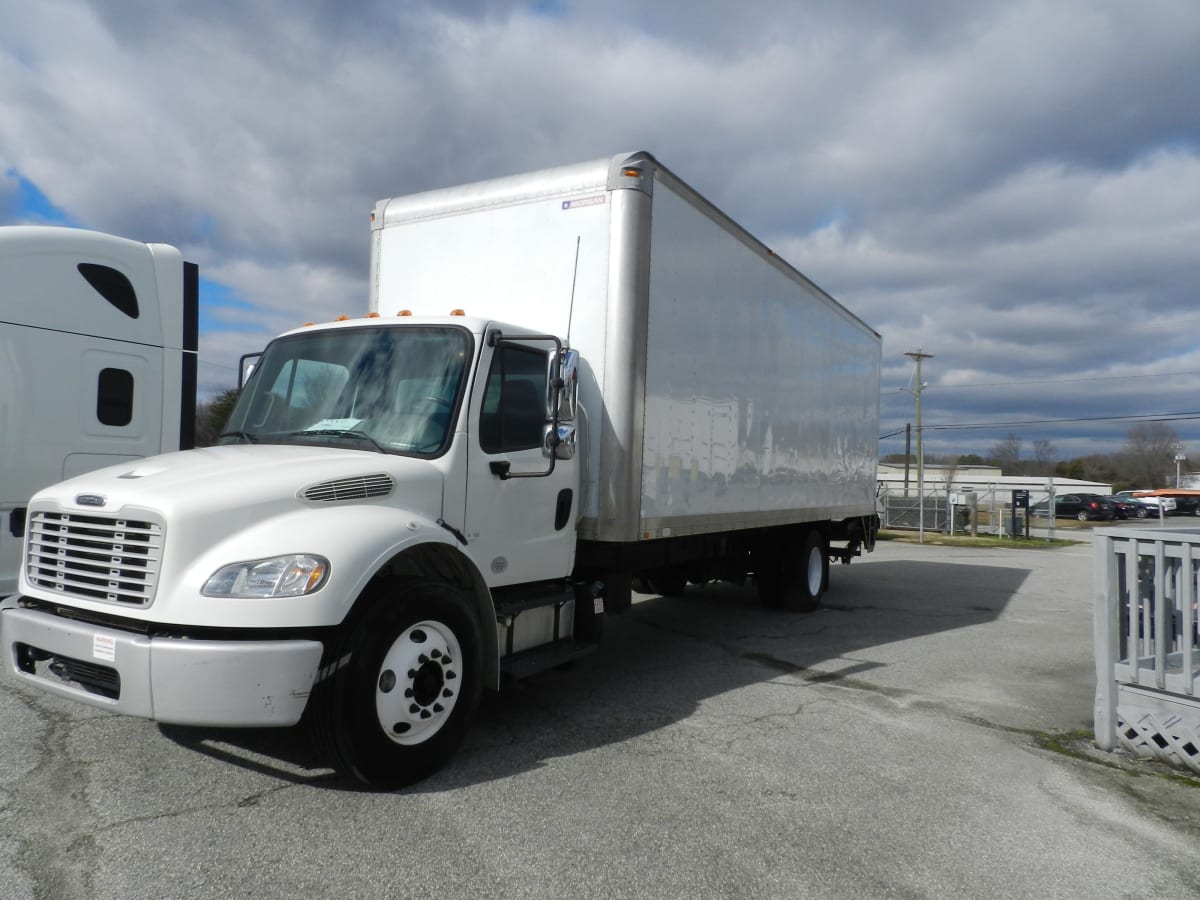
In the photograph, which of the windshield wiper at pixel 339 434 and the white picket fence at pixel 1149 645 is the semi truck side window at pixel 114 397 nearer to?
the windshield wiper at pixel 339 434

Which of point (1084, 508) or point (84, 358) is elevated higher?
point (84, 358)

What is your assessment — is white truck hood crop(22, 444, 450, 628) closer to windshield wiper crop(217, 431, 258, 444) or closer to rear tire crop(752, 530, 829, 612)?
windshield wiper crop(217, 431, 258, 444)

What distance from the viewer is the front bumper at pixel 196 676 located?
363cm

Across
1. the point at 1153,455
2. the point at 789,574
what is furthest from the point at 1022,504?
the point at 1153,455

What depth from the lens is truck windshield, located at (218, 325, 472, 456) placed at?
15.9 ft

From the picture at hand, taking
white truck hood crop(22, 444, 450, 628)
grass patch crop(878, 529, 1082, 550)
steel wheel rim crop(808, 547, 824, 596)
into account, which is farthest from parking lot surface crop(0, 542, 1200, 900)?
grass patch crop(878, 529, 1082, 550)

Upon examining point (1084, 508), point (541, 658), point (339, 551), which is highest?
point (339, 551)

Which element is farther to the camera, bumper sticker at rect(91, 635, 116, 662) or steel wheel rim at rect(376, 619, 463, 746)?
steel wheel rim at rect(376, 619, 463, 746)

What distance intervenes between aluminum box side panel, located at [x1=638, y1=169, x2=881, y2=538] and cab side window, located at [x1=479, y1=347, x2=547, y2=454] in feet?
3.04

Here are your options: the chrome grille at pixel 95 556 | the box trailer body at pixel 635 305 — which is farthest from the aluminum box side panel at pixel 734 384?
the chrome grille at pixel 95 556

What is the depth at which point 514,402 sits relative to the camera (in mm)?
5227

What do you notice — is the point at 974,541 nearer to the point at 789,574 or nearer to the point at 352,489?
the point at 789,574

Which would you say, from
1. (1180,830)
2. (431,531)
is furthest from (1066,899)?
(431,531)

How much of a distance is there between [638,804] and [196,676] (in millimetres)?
2085
